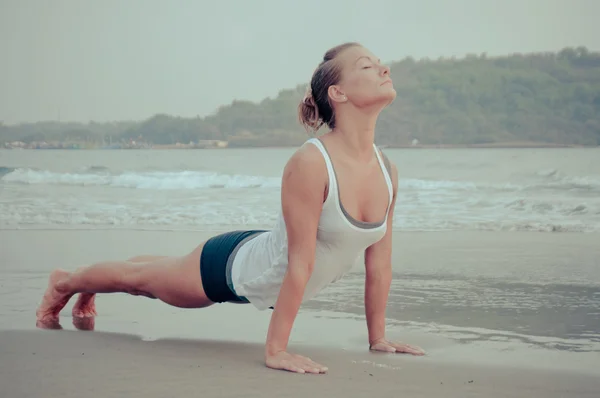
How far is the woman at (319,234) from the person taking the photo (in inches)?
99.3

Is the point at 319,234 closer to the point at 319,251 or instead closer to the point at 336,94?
the point at 319,251

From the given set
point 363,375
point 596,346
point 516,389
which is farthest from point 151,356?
point 596,346

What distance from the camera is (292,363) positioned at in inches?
97.5

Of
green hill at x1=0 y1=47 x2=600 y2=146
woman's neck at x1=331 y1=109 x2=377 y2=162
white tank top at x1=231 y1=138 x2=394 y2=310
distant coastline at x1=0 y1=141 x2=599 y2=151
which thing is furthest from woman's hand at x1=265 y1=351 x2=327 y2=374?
green hill at x1=0 y1=47 x2=600 y2=146

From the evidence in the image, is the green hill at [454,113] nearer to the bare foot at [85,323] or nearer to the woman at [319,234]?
the bare foot at [85,323]

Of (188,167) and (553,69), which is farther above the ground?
(553,69)

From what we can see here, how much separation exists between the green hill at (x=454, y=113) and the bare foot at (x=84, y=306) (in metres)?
16.1

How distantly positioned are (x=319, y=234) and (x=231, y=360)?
496 mm

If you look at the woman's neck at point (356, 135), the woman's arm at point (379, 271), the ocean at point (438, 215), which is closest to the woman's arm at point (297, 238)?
the woman's neck at point (356, 135)

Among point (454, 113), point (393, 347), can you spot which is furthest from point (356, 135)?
point (454, 113)

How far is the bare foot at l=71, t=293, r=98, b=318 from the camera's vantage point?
137 inches

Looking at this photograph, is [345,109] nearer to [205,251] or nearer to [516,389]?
[205,251]

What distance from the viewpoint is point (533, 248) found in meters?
6.01

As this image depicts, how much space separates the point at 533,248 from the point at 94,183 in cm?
967
